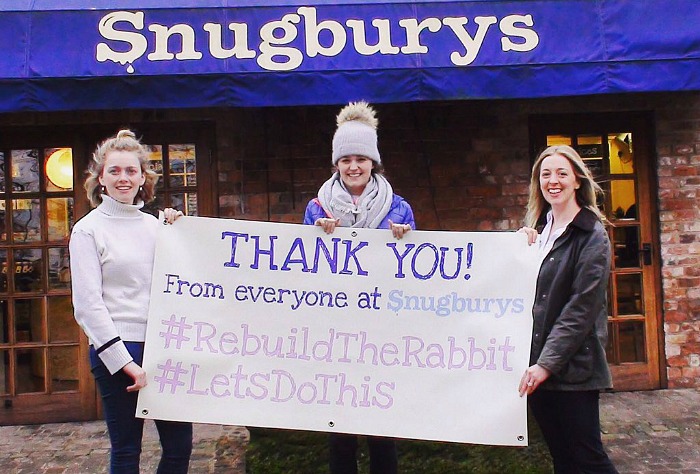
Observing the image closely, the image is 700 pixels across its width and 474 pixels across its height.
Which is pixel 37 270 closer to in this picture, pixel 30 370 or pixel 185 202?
pixel 30 370

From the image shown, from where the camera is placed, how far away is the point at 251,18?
443 centimetres

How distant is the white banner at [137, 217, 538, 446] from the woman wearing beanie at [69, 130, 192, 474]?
0.09 metres

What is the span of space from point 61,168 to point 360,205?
10.7 feet

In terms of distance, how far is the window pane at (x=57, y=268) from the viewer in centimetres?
514

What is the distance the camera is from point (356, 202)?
9.57 ft

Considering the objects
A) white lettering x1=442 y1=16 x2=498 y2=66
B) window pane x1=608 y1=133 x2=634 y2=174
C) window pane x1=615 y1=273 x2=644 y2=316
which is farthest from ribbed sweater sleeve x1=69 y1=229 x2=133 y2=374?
window pane x1=608 y1=133 x2=634 y2=174

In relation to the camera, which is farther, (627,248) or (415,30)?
(627,248)

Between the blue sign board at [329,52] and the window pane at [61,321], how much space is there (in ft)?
5.33

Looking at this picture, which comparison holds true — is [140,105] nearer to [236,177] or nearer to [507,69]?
[236,177]

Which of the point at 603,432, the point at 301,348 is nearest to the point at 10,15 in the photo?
the point at 301,348

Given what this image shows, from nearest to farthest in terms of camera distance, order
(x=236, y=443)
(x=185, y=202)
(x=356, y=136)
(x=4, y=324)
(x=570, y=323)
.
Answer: (x=570, y=323) < (x=356, y=136) < (x=236, y=443) < (x=4, y=324) < (x=185, y=202)

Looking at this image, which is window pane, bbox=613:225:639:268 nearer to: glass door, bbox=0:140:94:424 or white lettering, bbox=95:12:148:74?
white lettering, bbox=95:12:148:74

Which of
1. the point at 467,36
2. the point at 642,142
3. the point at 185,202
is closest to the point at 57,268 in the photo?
the point at 185,202

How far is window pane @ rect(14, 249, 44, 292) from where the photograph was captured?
16.8 feet
